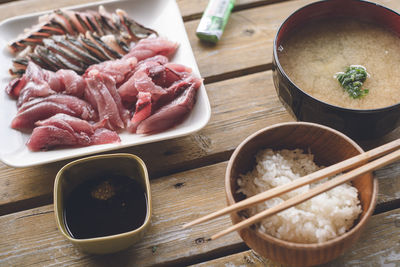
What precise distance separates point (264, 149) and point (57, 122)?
71cm

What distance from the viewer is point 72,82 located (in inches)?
58.3

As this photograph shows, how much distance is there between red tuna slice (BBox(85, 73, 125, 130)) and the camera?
1420 mm

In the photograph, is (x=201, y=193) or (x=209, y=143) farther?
(x=209, y=143)

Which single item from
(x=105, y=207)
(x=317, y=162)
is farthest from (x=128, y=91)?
(x=317, y=162)

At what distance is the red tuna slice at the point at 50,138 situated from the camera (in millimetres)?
A: 1336

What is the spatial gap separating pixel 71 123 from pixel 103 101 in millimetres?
141

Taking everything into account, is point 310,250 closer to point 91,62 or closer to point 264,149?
point 264,149

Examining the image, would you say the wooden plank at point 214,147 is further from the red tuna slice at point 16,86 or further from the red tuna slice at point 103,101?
the red tuna slice at point 16,86

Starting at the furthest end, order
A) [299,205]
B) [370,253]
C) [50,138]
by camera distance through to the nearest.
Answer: [50,138] < [370,253] < [299,205]

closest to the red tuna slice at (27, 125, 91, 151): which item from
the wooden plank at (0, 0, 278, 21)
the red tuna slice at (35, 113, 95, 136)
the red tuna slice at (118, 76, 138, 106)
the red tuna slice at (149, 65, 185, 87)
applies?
the red tuna slice at (35, 113, 95, 136)

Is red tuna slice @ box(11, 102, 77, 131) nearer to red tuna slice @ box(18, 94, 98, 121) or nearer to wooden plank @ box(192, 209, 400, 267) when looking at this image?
red tuna slice @ box(18, 94, 98, 121)

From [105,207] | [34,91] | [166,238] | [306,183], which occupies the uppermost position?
[34,91]

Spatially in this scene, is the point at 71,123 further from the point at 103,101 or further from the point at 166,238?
the point at 166,238

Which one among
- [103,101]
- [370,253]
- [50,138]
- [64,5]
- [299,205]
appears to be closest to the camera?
[299,205]
